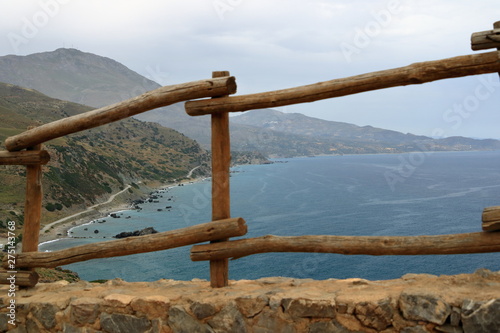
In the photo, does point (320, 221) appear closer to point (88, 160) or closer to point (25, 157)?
point (88, 160)

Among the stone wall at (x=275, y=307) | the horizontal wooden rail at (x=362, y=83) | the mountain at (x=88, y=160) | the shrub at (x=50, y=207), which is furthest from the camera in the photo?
the mountain at (x=88, y=160)

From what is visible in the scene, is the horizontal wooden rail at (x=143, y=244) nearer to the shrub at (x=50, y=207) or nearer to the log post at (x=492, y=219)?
the log post at (x=492, y=219)

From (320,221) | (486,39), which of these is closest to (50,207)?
(320,221)

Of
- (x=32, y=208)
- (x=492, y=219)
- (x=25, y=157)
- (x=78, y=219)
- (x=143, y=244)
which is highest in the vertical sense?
(x=25, y=157)

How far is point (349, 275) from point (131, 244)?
33.2m

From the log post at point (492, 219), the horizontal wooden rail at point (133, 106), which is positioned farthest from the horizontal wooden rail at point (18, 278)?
the log post at point (492, 219)

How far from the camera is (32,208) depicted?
6.03 meters

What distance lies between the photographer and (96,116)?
5.64 metres

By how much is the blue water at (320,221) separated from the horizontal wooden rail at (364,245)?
31185 mm

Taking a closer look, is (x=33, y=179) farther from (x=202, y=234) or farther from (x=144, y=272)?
(x=144, y=272)

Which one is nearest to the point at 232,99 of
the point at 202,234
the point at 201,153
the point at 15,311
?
the point at 202,234

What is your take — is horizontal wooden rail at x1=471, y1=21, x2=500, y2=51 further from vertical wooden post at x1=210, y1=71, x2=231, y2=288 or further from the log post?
vertical wooden post at x1=210, y1=71, x2=231, y2=288

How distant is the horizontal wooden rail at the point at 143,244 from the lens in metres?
4.80

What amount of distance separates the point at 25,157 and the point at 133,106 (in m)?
2.03
